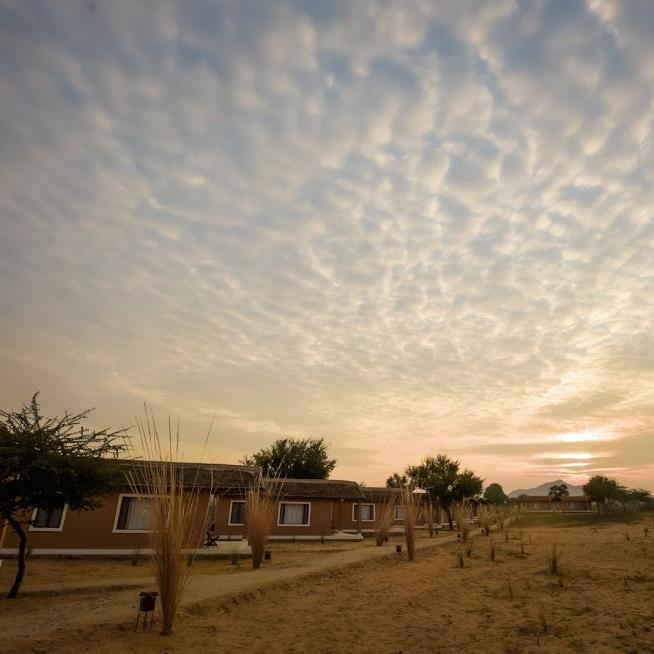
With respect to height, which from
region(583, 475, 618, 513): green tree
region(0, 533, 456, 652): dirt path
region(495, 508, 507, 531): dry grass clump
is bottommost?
region(0, 533, 456, 652): dirt path

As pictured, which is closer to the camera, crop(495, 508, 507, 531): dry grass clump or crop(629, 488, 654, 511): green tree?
crop(495, 508, 507, 531): dry grass clump

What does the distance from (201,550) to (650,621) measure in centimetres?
1370

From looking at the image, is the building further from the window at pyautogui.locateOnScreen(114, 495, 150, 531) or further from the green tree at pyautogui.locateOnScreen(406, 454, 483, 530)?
the green tree at pyautogui.locateOnScreen(406, 454, 483, 530)

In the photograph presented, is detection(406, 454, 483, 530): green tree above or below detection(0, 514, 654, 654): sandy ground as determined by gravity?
above

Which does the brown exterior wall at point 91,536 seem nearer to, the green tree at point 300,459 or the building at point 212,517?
the building at point 212,517

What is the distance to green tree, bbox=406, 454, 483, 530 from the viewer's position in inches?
1267

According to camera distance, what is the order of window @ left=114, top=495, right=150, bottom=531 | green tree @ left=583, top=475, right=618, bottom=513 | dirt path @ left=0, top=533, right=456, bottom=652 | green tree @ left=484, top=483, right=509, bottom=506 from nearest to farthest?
dirt path @ left=0, top=533, right=456, bottom=652 → window @ left=114, top=495, right=150, bottom=531 → green tree @ left=583, top=475, right=618, bottom=513 → green tree @ left=484, top=483, right=509, bottom=506

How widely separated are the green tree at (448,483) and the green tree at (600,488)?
30.8 metres

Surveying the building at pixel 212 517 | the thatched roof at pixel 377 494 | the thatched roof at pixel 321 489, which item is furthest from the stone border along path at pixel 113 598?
the thatched roof at pixel 377 494

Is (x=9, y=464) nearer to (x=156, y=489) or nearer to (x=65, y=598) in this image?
(x=65, y=598)

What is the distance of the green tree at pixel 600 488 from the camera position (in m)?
53.7

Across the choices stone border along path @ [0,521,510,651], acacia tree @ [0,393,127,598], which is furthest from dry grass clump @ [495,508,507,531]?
acacia tree @ [0,393,127,598]

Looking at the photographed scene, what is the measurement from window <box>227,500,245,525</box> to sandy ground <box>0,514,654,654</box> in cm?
1144

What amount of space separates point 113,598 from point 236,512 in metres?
15.0
